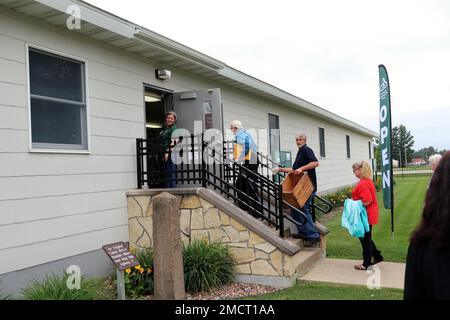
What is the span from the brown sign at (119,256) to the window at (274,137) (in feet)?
26.9

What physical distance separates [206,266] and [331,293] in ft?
5.47

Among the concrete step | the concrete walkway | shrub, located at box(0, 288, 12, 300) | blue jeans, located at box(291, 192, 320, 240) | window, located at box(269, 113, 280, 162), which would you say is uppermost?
window, located at box(269, 113, 280, 162)

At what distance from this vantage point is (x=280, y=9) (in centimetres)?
1278

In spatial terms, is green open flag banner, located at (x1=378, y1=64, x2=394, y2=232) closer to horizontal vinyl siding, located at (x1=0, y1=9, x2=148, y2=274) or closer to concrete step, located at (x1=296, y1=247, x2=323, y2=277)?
concrete step, located at (x1=296, y1=247, x2=323, y2=277)

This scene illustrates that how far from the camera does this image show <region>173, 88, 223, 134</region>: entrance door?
7818 millimetres

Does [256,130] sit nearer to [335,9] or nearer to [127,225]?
[335,9]

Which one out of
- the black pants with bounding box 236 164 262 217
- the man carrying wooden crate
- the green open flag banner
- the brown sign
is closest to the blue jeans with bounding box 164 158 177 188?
the black pants with bounding box 236 164 262 217

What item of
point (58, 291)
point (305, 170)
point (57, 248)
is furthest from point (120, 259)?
point (305, 170)

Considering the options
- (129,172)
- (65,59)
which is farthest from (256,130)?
(65,59)

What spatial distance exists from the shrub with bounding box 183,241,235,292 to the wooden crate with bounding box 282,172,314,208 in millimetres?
1355

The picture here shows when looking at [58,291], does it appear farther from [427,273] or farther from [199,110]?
[199,110]

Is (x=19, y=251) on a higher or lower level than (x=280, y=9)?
lower

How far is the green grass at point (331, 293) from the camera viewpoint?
16.7 feet
